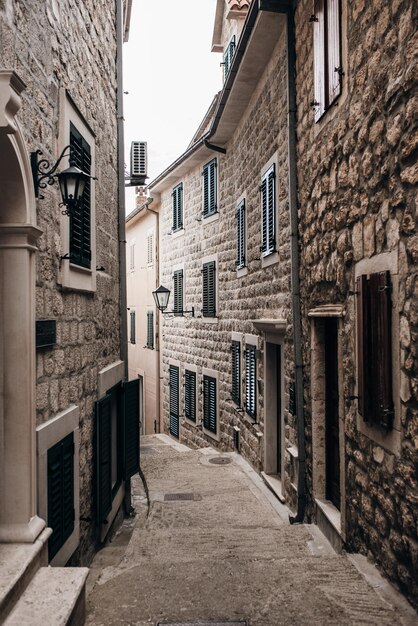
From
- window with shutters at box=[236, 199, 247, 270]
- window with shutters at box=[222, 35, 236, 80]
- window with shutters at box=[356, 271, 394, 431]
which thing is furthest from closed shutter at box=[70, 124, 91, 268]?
window with shutters at box=[222, 35, 236, 80]

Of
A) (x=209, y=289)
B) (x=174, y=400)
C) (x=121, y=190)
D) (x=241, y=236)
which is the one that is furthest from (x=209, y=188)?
(x=174, y=400)

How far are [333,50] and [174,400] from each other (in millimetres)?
11684

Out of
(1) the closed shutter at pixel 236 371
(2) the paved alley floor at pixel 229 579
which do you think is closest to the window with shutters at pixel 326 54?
(2) the paved alley floor at pixel 229 579

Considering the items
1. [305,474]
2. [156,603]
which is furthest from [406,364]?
[305,474]

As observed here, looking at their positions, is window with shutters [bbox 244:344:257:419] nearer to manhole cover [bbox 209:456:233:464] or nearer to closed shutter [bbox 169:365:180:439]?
manhole cover [bbox 209:456:233:464]

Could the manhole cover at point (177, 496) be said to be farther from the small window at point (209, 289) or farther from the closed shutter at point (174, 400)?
the closed shutter at point (174, 400)

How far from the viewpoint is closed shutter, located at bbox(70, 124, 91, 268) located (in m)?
5.35

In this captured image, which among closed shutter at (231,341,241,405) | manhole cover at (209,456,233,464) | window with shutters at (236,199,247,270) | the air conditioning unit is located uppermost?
the air conditioning unit

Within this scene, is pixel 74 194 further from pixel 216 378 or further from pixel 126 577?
pixel 216 378

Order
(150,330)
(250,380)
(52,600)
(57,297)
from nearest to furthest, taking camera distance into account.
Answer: (52,600)
(57,297)
(250,380)
(150,330)

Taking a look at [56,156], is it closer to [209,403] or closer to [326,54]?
[326,54]

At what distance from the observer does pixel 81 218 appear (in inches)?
226

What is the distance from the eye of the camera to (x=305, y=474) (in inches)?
259

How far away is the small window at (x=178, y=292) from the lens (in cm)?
1541
